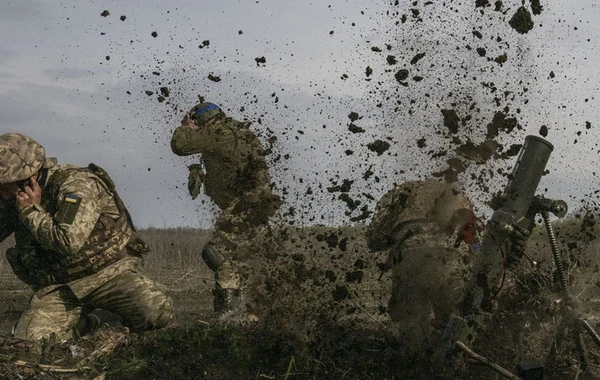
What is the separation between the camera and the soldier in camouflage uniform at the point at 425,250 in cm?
667

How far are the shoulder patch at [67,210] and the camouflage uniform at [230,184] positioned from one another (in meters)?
2.39

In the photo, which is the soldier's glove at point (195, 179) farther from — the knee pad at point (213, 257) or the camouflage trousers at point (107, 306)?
the camouflage trousers at point (107, 306)

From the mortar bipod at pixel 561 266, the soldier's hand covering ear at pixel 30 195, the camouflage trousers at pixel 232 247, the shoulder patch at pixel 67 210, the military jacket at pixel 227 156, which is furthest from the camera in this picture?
the military jacket at pixel 227 156

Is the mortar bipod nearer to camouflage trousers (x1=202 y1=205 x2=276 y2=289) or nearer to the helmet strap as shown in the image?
camouflage trousers (x1=202 y1=205 x2=276 y2=289)

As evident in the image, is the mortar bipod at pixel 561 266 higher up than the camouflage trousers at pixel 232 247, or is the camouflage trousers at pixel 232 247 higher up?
the mortar bipod at pixel 561 266

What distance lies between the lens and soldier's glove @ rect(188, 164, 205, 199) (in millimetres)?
8727

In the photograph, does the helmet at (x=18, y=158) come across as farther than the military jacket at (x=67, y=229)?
Yes

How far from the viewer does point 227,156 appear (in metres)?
8.66

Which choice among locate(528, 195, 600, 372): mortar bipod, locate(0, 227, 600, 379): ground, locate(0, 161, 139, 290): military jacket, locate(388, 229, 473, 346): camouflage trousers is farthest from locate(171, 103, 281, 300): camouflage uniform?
locate(528, 195, 600, 372): mortar bipod

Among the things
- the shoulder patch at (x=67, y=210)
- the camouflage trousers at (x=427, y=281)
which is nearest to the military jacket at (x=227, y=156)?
the camouflage trousers at (x=427, y=281)

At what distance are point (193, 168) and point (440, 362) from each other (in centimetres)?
406

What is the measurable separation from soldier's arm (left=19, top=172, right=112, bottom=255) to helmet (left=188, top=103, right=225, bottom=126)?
2406 millimetres

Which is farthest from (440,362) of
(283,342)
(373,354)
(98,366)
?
(98,366)

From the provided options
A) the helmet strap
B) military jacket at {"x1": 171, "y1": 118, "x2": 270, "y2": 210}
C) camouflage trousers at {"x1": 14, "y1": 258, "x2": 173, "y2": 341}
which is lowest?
camouflage trousers at {"x1": 14, "y1": 258, "x2": 173, "y2": 341}
